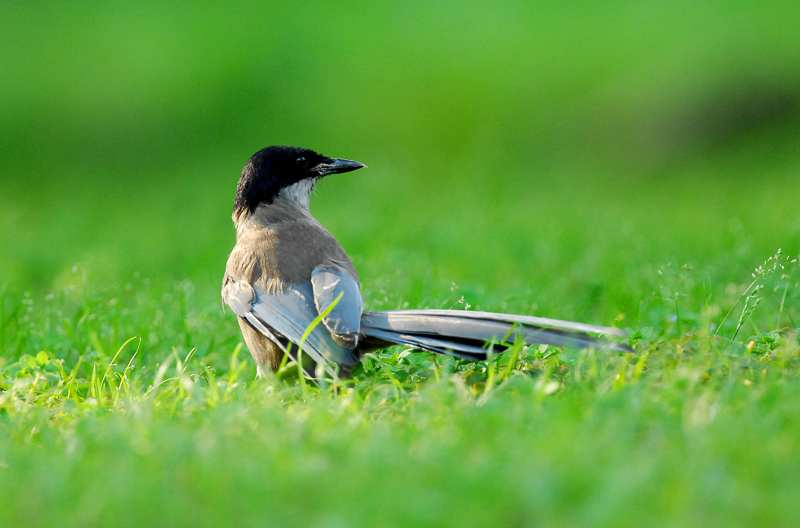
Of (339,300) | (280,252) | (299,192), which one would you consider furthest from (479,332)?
(299,192)

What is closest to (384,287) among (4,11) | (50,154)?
(50,154)

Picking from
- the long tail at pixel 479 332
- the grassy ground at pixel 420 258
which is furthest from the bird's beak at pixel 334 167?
the long tail at pixel 479 332

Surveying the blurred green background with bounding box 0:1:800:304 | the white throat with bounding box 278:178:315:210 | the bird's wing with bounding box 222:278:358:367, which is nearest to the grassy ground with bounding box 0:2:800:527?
the blurred green background with bounding box 0:1:800:304

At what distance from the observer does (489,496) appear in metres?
3.13

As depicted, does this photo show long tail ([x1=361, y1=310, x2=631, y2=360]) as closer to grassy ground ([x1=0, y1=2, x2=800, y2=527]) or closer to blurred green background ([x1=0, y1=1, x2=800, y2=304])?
grassy ground ([x1=0, y1=2, x2=800, y2=527])

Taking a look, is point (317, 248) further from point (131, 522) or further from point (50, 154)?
point (50, 154)

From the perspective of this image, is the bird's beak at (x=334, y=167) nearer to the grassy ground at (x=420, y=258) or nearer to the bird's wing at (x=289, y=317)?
the grassy ground at (x=420, y=258)

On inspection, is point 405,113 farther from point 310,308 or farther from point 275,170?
point 310,308

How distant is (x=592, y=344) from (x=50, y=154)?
11706mm

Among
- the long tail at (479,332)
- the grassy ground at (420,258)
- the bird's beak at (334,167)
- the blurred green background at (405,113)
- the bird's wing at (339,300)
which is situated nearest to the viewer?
the grassy ground at (420,258)

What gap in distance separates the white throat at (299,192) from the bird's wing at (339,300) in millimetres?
885

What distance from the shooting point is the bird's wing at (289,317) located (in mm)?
4852

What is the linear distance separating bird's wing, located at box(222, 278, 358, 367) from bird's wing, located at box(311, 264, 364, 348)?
0.05 meters

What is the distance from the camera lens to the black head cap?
6.12 metres
